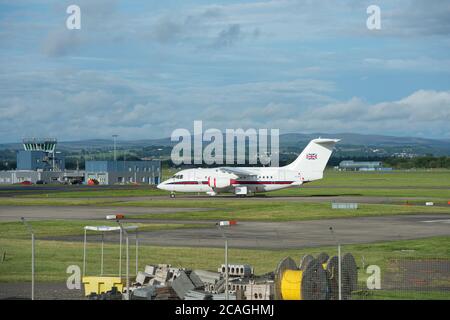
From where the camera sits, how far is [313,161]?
83.7 metres

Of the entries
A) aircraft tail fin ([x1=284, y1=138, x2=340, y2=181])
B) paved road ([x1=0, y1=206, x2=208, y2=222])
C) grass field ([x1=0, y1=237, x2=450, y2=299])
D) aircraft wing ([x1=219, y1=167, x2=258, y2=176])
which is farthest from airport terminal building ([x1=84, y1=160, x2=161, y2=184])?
grass field ([x1=0, y1=237, x2=450, y2=299])

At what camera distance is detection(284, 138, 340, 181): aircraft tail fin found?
3278 inches

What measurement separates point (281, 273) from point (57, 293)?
6.30 m

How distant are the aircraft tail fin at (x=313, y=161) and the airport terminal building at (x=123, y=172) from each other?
68.7 meters

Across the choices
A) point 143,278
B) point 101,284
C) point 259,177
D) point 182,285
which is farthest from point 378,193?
point 182,285

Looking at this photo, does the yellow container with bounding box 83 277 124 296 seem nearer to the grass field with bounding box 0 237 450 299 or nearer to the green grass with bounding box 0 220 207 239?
the grass field with bounding box 0 237 450 299

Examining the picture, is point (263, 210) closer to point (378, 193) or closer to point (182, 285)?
point (378, 193)

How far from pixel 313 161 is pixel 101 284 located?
6390cm

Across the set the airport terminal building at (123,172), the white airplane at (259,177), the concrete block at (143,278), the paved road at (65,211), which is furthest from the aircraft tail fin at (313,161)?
the airport terminal building at (123,172)

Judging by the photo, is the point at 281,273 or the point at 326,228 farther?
the point at 326,228

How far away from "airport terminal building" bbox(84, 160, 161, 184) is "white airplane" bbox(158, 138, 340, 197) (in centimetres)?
6458

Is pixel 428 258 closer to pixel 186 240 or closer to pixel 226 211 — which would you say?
pixel 186 240

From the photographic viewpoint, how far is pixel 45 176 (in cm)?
16275
